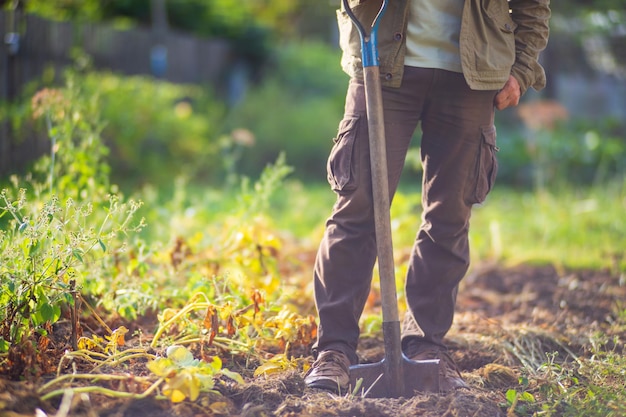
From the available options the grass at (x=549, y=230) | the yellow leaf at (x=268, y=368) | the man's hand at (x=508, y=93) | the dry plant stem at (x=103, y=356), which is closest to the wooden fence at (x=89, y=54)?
the grass at (x=549, y=230)

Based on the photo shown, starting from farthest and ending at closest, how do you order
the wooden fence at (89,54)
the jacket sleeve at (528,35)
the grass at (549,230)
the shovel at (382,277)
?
the wooden fence at (89,54) → the grass at (549,230) → the jacket sleeve at (528,35) → the shovel at (382,277)

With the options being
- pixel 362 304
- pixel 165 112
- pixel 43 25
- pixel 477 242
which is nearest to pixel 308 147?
pixel 165 112

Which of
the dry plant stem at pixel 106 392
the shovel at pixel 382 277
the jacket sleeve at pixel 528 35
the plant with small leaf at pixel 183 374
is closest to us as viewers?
the dry plant stem at pixel 106 392

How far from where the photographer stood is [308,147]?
30.6 ft

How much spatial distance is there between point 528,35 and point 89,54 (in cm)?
680

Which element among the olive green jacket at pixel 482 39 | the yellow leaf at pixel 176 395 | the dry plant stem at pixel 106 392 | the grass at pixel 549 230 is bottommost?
the grass at pixel 549 230

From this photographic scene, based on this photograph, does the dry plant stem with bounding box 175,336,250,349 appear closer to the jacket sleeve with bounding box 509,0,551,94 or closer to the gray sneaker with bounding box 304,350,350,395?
the gray sneaker with bounding box 304,350,350,395

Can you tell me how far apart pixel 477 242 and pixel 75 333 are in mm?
3294

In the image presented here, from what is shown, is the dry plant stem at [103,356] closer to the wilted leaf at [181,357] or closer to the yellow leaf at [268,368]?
the wilted leaf at [181,357]

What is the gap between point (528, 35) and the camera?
2.58 meters

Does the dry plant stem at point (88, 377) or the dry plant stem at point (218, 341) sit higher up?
the dry plant stem at point (88, 377)

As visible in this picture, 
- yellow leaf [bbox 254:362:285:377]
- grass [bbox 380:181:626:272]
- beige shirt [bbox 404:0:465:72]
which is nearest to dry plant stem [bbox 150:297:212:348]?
yellow leaf [bbox 254:362:285:377]

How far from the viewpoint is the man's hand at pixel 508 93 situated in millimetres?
2545

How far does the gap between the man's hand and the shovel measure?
0.47 meters
